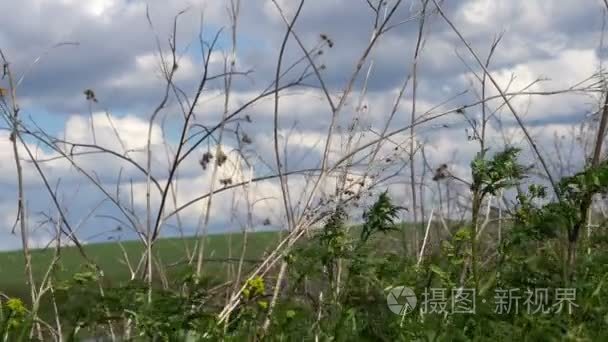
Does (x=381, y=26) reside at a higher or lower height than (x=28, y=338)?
higher

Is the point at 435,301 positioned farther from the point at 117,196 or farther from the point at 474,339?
the point at 117,196

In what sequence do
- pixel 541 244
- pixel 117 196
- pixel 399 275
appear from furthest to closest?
pixel 117 196 → pixel 541 244 → pixel 399 275

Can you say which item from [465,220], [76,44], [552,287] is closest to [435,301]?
[552,287]

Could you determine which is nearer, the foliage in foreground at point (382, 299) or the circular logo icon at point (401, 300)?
the foliage in foreground at point (382, 299)

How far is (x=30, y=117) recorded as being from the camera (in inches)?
180

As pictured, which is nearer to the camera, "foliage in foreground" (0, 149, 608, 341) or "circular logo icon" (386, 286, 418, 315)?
"foliage in foreground" (0, 149, 608, 341)

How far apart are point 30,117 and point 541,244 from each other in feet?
7.64

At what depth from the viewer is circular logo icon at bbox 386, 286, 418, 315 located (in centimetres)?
327

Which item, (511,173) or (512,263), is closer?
(511,173)

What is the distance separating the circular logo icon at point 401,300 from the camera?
327 cm

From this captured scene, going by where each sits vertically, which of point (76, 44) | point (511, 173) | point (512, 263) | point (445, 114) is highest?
point (76, 44)

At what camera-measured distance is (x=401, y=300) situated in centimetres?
334

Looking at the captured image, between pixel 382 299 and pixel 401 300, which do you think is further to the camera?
pixel 401 300

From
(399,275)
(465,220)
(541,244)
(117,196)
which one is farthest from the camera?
(465,220)
